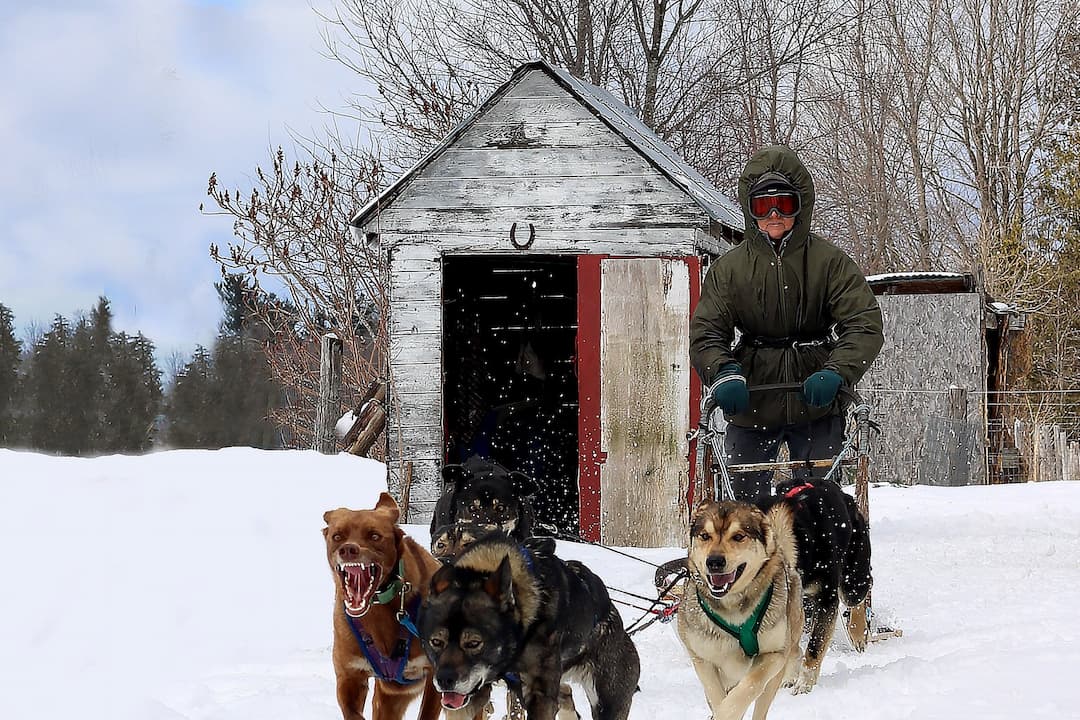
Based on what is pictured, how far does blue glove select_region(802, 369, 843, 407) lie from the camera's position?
496cm

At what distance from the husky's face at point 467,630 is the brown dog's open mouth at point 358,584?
0.32 metres

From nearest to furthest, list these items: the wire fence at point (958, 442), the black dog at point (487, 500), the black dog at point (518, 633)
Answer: the black dog at point (518, 633) → the black dog at point (487, 500) → the wire fence at point (958, 442)

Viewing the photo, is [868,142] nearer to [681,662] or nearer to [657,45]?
[657,45]

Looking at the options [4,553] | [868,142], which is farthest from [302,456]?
[868,142]

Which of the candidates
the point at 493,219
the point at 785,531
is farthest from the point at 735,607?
the point at 493,219

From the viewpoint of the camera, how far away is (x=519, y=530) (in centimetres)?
611

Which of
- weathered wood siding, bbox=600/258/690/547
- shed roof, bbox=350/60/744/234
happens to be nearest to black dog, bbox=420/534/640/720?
weathered wood siding, bbox=600/258/690/547

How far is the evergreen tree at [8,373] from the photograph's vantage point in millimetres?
28125

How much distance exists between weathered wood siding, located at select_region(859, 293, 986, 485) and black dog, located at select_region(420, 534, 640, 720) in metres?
15.8

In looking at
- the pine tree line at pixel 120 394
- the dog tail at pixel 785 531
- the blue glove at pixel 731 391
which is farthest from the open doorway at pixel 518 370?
the pine tree line at pixel 120 394

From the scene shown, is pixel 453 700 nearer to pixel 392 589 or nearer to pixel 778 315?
pixel 392 589

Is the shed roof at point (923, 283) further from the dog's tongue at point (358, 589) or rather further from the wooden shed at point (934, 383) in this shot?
the dog's tongue at point (358, 589)

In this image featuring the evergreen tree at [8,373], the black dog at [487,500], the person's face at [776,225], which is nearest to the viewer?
the person's face at [776,225]

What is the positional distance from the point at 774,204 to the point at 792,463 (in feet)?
4.33
